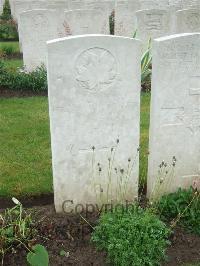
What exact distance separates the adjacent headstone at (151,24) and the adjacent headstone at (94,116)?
6039mm

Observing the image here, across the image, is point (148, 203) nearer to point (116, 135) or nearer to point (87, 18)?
point (116, 135)

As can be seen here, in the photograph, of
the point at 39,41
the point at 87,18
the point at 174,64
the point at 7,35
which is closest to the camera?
the point at 174,64

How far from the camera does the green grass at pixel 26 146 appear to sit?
16.4 ft

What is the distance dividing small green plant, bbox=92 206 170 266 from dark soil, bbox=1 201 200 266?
15 cm

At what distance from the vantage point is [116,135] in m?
4.11

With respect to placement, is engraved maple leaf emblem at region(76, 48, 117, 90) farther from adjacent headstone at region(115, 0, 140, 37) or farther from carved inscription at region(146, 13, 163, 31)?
adjacent headstone at region(115, 0, 140, 37)

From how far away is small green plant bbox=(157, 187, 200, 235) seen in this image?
4.04m

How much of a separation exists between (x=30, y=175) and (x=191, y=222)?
2.06 meters

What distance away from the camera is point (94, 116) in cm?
398

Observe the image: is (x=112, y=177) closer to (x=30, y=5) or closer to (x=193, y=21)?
(x=193, y=21)

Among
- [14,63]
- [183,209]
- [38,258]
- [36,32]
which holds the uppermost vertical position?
[36,32]

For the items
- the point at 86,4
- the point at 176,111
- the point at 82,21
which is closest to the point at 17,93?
the point at 82,21

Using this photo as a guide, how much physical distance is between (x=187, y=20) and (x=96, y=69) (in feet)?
22.3

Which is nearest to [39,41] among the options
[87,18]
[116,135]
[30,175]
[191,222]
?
[87,18]
